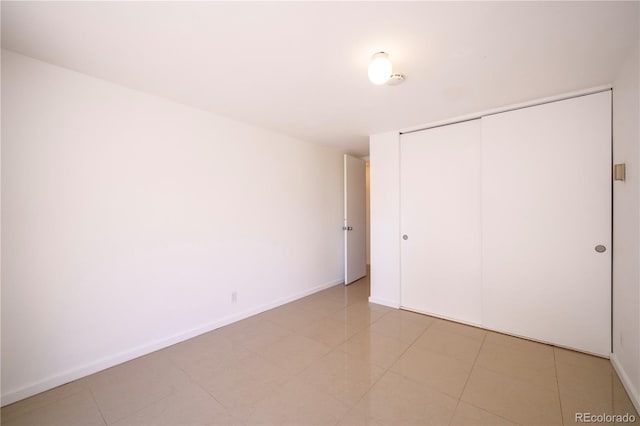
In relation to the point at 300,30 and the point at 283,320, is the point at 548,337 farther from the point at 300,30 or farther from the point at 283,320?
the point at 300,30

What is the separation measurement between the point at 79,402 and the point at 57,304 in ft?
2.25

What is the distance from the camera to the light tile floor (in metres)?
1.61

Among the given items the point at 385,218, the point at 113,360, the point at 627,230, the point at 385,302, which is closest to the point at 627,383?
the point at 627,230

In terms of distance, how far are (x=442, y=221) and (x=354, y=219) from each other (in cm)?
164

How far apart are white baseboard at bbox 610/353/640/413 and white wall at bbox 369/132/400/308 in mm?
1874

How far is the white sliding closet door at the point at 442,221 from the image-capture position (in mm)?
2877

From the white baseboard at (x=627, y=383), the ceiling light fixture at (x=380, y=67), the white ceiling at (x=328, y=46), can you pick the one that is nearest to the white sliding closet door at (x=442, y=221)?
the white ceiling at (x=328, y=46)

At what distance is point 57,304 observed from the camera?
1.89 metres

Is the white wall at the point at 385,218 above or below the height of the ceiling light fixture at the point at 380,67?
below

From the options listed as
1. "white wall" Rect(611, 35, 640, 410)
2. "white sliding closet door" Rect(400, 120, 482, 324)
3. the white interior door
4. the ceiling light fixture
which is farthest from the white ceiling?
the white interior door

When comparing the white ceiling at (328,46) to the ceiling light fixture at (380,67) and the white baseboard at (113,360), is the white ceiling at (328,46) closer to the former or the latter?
the ceiling light fixture at (380,67)

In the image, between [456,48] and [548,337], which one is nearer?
[456,48]

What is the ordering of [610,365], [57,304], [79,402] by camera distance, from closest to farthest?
[79,402], [57,304], [610,365]

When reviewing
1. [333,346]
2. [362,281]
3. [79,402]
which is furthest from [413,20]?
[362,281]
